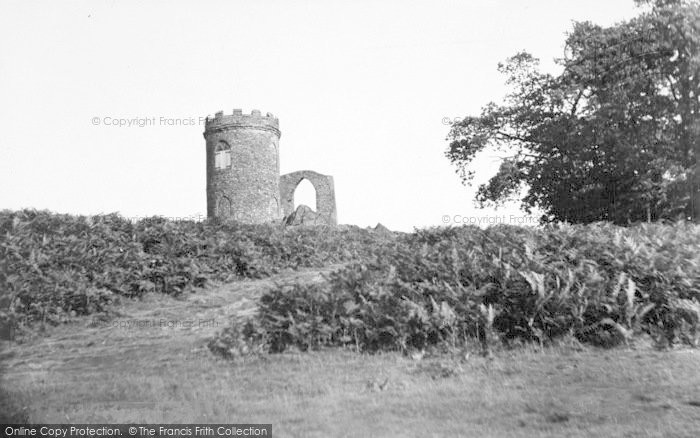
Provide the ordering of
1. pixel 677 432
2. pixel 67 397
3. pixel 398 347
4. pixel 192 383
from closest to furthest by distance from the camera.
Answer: pixel 677 432, pixel 67 397, pixel 192 383, pixel 398 347

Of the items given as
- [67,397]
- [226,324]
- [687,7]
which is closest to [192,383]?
[67,397]

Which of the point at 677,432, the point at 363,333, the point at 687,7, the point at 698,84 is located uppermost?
the point at 687,7

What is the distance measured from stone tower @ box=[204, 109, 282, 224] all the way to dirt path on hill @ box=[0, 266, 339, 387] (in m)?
31.4

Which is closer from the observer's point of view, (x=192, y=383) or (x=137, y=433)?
(x=137, y=433)

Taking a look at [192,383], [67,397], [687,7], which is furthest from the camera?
[687,7]

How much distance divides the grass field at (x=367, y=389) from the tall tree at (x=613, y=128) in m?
19.4

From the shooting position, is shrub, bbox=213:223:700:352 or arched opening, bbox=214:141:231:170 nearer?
shrub, bbox=213:223:700:352

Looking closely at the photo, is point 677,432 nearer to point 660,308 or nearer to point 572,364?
point 572,364

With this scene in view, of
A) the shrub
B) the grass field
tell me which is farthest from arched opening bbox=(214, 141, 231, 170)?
Answer: the grass field

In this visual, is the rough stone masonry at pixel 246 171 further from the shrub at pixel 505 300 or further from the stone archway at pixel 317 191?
the shrub at pixel 505 300

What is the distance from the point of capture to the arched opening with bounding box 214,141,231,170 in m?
45.1

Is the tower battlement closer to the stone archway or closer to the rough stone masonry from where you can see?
the rough stone masonry

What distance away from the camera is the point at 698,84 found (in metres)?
25.2

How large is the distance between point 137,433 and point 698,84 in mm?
26146
